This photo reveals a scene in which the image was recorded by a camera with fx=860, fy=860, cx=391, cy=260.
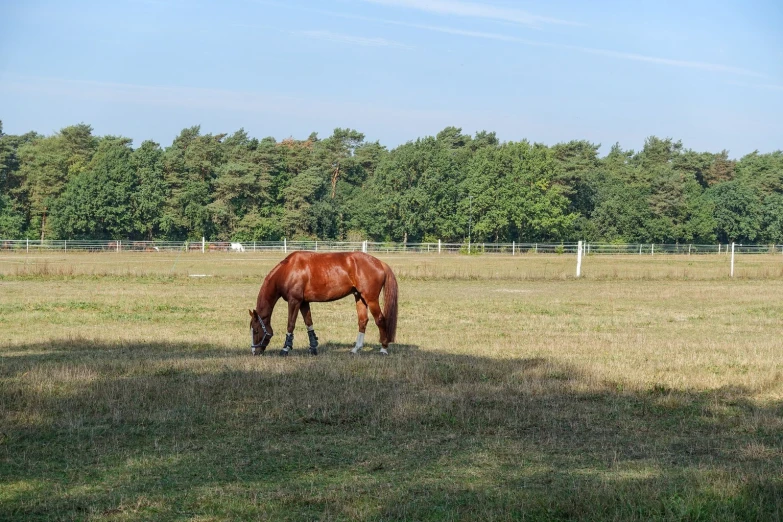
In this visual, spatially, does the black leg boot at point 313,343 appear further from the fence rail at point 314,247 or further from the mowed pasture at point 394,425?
the fence rail at point 314,247

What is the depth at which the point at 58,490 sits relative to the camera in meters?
6.84

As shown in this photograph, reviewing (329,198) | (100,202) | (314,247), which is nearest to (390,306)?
(314,247)

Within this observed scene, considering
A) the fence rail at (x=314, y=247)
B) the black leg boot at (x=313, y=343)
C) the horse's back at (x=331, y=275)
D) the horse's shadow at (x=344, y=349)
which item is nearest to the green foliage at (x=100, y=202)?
the fence rail at (x=314, y=247)

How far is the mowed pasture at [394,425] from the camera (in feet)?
21.5

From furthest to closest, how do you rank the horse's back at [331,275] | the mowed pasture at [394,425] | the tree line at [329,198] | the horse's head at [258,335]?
the tree line at [329,198], the horse's back at [331,275], the horse's head at [258,335], the mowed pasture at [394,425]

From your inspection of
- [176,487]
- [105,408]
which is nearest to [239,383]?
[105,408]

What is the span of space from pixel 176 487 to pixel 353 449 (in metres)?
1.92

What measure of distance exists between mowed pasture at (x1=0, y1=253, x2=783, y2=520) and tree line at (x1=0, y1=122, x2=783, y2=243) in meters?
67.9

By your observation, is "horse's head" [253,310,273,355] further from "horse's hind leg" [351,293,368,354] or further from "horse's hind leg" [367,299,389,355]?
"horse's hind leg" [367,299,389,355]

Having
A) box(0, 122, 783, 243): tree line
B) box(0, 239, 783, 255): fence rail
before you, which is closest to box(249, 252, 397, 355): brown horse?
box(0, 239, 783, 255): fence rail

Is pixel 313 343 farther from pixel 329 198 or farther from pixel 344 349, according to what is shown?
pixel 329 198

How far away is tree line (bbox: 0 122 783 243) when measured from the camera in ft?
279

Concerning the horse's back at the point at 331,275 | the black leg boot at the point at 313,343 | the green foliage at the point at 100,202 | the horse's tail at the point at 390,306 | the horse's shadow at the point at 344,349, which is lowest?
the horse's shadow at the point at 344,349

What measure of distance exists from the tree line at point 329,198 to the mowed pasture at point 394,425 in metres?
67.9
